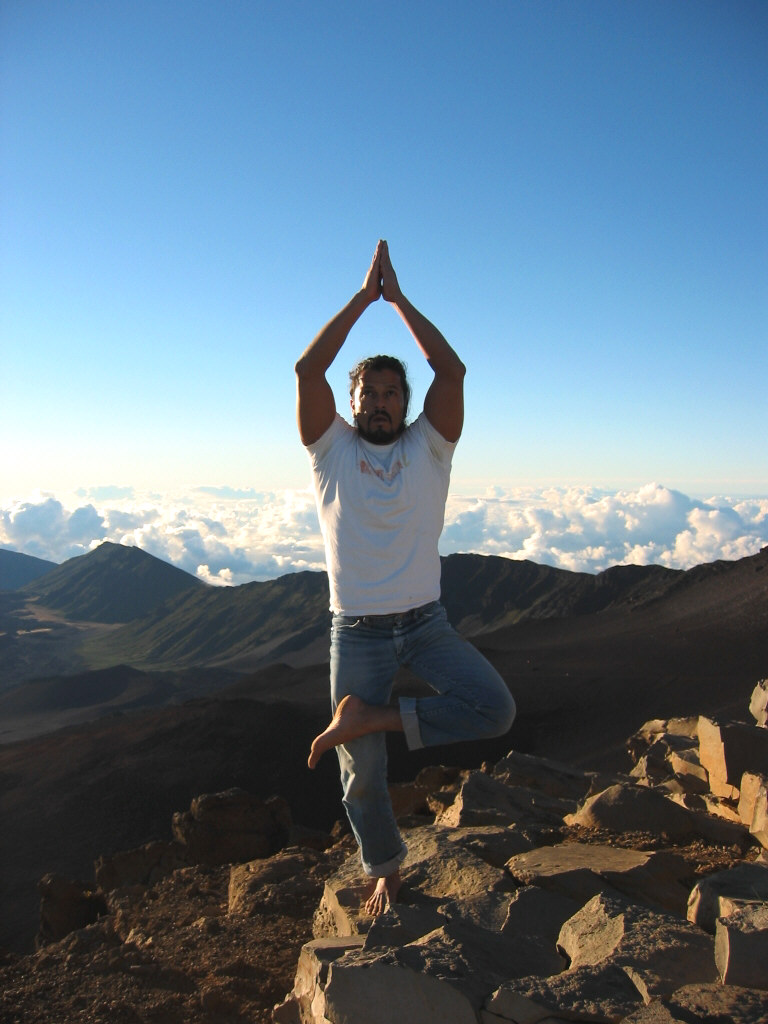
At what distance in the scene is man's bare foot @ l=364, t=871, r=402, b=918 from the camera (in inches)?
138

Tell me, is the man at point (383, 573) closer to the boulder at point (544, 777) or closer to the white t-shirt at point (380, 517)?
the white t-shirt at point (380, 517)

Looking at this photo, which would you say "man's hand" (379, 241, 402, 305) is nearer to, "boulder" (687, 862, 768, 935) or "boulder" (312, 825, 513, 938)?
"boulder" (312, 825, 513, 938)

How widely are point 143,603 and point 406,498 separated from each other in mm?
81260

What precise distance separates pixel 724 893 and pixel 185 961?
2310mm

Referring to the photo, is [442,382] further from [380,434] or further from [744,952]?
[744,952]

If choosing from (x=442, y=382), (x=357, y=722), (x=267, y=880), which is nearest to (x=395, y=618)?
(x=357, y=722)

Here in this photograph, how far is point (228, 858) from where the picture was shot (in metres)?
9.65

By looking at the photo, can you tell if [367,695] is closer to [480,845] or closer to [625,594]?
[480,845]

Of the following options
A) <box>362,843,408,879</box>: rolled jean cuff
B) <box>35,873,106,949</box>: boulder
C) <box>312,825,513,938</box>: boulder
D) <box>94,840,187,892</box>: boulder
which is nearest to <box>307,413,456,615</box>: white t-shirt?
<box>362,843,408,879</box>: rolled jean cuff

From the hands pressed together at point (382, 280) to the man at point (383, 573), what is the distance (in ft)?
0.45

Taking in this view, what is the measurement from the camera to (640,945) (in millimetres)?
2930

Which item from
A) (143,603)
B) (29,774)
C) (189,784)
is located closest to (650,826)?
(189,784)

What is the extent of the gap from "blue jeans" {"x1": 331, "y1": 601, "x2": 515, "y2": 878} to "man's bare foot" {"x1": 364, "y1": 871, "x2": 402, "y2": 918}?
12cm

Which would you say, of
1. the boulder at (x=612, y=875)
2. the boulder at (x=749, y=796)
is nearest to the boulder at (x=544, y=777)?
the boulder at (x=749, y=796)
